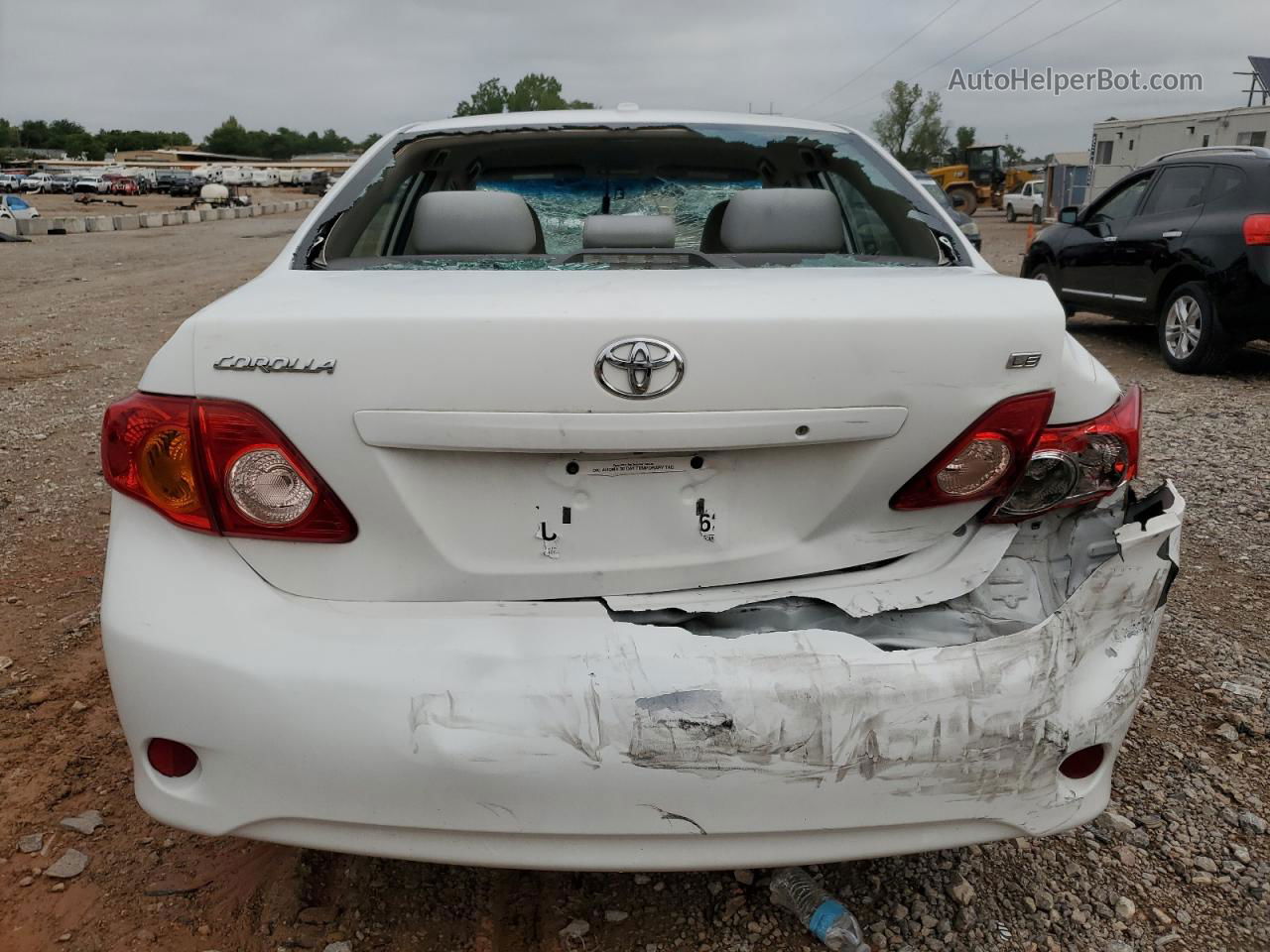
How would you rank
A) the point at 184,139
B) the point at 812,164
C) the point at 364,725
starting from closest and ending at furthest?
1. the point at 364,725
2. the point at 812,164
3. the point at 184,139

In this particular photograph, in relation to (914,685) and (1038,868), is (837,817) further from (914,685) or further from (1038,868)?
(1038,868)

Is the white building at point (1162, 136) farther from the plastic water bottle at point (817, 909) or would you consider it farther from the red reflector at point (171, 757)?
the red reflector at point (171, 757)

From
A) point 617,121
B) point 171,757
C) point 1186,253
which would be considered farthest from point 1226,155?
point 171,757

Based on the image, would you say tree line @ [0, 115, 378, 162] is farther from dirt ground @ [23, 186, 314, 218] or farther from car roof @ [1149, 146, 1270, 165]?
car roof @ [1149, 146, 1270, 165]

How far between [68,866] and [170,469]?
1.09 metres

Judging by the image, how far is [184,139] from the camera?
14550cm

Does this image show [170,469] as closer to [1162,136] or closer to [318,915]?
[318,915]

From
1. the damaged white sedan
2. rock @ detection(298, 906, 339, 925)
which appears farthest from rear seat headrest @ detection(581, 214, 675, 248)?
rock @ detection(298, 906, 339, 925)

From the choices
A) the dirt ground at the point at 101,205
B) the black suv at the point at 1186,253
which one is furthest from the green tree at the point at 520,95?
the black suv at the point at 1186,253

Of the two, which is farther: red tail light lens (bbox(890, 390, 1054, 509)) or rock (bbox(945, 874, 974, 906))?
rock (bbox(945, 874, 974, 906))

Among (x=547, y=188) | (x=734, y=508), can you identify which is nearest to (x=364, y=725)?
(x=734, y=508)

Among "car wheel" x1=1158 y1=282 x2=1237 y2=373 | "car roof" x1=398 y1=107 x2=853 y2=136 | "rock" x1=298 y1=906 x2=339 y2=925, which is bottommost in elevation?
"rock" x1=298 y1=906 x2=339 y2=925

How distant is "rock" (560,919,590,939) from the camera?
1.95 m

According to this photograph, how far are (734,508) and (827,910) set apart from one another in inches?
34.8
